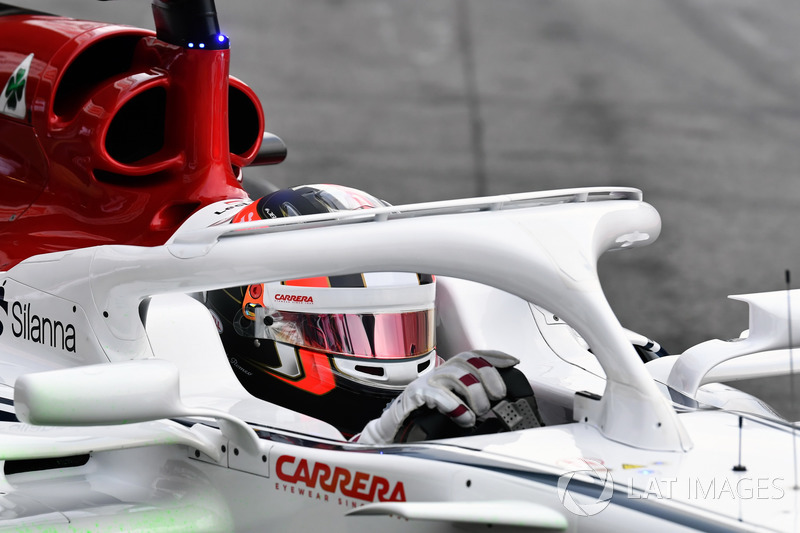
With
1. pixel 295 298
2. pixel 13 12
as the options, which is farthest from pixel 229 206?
pixel 13 12

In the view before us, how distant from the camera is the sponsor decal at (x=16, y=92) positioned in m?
3.36

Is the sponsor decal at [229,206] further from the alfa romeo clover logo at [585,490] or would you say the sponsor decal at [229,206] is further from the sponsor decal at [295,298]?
the alfa romeo clover logo at [585,490]

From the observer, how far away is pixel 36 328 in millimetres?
3094

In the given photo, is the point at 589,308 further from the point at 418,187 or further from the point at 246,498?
the point at 418,187

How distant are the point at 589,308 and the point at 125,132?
67.7 inches

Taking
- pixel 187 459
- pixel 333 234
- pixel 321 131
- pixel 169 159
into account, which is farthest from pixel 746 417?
pixel 321 131

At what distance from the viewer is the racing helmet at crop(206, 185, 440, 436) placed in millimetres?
2809

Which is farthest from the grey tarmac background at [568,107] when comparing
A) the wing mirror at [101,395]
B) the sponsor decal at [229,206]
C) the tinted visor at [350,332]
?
the wing mirror at [101,395]

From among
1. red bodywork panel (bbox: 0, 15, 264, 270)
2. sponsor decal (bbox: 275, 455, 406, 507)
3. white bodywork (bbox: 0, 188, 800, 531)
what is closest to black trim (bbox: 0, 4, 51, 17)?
red bodywork panel (bbox: 0, 15, 264, 270)

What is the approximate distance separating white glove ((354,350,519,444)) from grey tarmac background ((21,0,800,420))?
13.5ft

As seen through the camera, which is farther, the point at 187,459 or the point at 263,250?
the point at 187,459

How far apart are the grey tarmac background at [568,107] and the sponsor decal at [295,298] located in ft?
13.1

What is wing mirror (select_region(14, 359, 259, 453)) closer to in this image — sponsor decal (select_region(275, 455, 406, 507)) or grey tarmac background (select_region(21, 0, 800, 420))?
sponsor decal (select_region(275, 455, 406, 507))

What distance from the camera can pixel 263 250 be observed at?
7.99 feet
